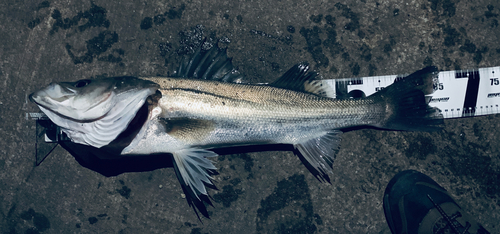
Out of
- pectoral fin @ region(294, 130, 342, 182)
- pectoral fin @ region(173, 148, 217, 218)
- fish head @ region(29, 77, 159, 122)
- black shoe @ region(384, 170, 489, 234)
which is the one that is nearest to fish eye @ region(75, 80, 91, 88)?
fish head @ region(29, 77, 159, 122)

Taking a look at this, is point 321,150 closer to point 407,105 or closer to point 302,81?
point 302,81

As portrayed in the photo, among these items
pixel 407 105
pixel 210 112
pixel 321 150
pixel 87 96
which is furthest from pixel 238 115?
pixel 407 105

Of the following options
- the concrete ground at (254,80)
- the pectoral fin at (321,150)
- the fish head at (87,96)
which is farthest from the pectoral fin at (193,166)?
the pectoral fin at (321,150)

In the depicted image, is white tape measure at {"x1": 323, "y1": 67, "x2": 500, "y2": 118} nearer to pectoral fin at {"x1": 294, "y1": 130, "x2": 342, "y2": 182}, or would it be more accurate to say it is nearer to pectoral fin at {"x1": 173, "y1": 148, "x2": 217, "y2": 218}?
pectoral fin at {"x1": 294, "y1": 130, "x2": 342, "y2": 182}

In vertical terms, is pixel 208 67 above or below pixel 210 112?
above

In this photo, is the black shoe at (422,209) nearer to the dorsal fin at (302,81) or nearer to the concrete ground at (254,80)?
the concrete ground at (254,80)

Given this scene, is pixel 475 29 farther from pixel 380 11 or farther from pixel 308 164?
pixel 308 164

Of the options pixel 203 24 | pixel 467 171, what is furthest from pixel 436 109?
pixel 203 24
